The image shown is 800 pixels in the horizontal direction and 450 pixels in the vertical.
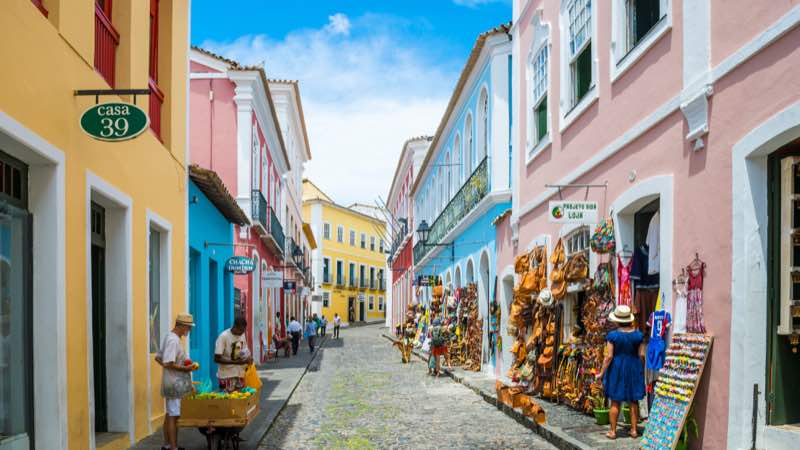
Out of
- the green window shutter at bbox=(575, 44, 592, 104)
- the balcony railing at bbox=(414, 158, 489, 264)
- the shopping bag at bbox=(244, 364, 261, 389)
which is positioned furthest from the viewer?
the balcony railing at bbox=(414, 158, 489, 264)

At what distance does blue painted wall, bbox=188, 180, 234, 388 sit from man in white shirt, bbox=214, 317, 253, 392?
12.1 feet

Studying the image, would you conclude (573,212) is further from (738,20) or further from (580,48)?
(738,20)

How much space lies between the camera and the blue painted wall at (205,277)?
531 inches

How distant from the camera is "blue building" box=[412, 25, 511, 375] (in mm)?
17344

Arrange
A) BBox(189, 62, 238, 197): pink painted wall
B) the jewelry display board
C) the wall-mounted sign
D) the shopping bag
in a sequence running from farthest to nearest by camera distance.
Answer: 1. BBox(189, 62, 238, 197): pink painted wall
2. the wall-mounted sign
3. the shopping bag
4. the jewelry display board

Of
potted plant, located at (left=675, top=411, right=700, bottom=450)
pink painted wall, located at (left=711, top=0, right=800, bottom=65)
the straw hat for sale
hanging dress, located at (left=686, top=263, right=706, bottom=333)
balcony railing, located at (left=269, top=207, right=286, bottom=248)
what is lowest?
potted plant, located at (left=675, top=411, right=700, bottom=450)

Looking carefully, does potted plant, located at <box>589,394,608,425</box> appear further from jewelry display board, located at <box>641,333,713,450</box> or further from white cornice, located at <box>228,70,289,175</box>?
white cornice, located at <box>228,70,289,175</box>

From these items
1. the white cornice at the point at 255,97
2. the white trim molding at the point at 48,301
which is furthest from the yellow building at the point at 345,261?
the white trim molding at the point at 48,301

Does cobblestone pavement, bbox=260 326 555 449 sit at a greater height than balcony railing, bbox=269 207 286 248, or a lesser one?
lesser

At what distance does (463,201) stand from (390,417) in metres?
10.3

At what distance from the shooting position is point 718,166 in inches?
282

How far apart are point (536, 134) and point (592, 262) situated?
3939 mm

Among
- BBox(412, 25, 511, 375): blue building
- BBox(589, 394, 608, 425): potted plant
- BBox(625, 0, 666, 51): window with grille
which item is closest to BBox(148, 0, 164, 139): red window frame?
BBox(625, 0, 666, 51): window with grille

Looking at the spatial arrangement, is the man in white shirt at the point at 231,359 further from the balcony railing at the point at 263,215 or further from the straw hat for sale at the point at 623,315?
the balcony railing at the point at 263,215
